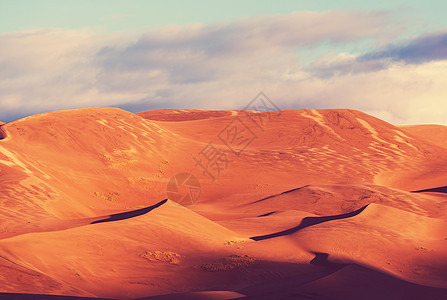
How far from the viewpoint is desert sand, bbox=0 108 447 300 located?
37.5 feet

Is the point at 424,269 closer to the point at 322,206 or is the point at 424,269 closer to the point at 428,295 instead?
the point at 428,295

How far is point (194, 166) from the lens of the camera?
3716cm

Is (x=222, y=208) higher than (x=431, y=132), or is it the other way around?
(x=222, y=208)

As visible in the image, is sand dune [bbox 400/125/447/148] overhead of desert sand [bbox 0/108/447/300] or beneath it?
A: beneath

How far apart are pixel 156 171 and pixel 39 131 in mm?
9085

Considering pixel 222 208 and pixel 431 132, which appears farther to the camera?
pixel 431 132

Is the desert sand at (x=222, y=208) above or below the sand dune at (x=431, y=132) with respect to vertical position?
above

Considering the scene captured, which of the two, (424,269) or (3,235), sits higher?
(3,235)

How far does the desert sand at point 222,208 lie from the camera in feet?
37.5

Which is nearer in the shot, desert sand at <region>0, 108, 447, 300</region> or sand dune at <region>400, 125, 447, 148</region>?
desert sand at <region>0, 108, 447, 300</region>

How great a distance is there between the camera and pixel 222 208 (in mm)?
28500

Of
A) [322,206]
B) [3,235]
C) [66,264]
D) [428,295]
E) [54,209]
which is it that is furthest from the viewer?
[322,206]

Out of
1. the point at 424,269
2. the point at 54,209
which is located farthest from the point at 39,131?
the point at 424,269

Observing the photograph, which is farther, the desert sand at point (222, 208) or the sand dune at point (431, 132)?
the sand dune at point (431, 132)
